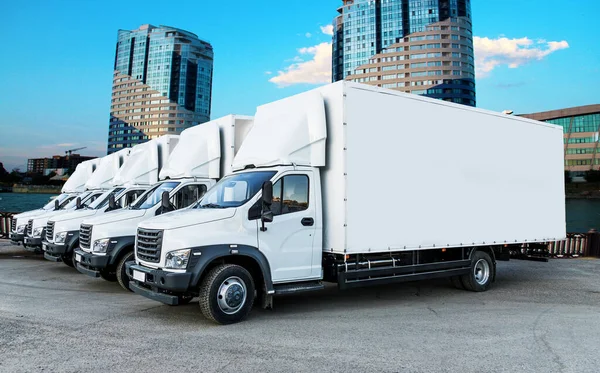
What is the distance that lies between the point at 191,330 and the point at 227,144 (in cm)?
554

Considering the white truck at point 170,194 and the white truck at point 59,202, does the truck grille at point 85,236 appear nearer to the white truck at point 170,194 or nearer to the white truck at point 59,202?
the white truck at point 170,194

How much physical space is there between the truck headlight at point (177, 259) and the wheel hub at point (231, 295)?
25.0 inches

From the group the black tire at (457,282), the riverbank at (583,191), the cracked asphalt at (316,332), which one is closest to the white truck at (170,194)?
the cracked asphalt at (316,332)

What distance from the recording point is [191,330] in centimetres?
650

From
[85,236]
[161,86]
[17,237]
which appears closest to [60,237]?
[85,236]

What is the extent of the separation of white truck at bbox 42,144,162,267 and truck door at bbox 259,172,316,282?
5.91 metres

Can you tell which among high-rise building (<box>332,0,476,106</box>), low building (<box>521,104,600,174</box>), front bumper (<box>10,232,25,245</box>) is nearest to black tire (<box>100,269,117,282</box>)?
front bumper (<box>10,232,25,245</box>)

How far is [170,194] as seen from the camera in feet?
33.7

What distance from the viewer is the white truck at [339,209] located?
6.75 m

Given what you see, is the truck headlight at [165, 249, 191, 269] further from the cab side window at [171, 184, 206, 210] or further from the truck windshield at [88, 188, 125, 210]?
the truck windshield at [88, 188, 125, 210]

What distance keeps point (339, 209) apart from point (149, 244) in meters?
3.06

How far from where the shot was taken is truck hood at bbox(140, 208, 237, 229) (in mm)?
6719

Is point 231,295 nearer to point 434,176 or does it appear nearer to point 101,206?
point 434,176

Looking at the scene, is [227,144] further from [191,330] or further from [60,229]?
[191,330]
